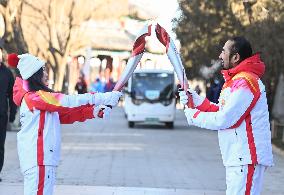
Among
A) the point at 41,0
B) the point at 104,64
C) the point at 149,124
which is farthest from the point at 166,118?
the point at 104,64

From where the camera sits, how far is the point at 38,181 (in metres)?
6.82

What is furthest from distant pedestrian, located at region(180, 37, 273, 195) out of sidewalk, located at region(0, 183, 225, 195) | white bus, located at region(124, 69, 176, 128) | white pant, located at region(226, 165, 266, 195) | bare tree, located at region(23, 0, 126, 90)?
bare tree, located at region(23, 0, 126, 90)

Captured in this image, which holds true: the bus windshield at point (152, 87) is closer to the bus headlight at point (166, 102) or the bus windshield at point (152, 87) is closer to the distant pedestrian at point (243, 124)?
the bus headlight at point (166, 102)

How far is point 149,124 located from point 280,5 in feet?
42.3

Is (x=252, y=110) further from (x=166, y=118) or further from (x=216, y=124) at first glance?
(x=166, y=118)

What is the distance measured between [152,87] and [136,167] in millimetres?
14873

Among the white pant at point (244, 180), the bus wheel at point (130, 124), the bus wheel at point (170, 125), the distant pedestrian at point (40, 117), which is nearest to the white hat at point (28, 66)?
the distant pedestrian at point (40, 117)

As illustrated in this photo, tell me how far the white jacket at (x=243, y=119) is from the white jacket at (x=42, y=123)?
4.85 feet

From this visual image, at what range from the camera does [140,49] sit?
7.27 metres

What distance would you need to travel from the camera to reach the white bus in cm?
2864

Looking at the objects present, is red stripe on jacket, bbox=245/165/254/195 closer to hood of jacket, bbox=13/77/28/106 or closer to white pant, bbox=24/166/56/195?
white pant, bbox=24/166/56/195

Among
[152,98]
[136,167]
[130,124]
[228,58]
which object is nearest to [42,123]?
[228,58]

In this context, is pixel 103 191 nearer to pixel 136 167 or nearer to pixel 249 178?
pixel 136 167

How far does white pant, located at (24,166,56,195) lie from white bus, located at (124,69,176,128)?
21.5 m
